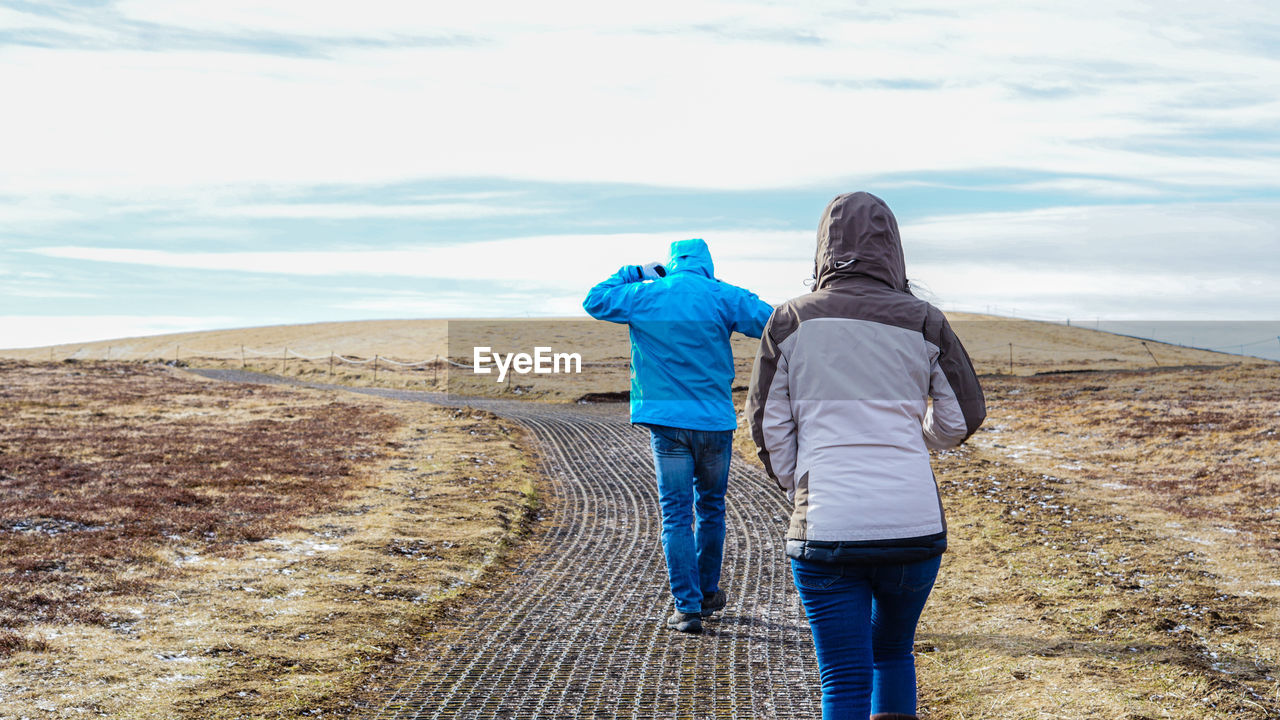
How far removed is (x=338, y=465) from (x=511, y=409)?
13.4 metres

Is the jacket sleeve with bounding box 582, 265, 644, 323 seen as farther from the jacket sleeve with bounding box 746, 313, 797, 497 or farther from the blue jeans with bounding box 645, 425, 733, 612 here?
the jacket sleeve with bounding box 746, 313, 797, 497

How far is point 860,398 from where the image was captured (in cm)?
303

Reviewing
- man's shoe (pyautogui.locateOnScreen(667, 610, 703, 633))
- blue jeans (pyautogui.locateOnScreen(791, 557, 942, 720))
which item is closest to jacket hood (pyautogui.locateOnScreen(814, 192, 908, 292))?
blue jeans (pyautogui.locateOnScreen(791, 557, 942, 720))

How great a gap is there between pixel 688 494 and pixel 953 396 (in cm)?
307

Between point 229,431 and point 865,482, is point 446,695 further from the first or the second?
point 229,431

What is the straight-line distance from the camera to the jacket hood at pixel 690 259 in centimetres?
602

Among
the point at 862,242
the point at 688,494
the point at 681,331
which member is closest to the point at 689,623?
the point at 688,494

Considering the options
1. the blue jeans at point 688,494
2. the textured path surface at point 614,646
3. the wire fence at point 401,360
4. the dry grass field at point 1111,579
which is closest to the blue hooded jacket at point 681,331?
the blue jeans at point 688,494

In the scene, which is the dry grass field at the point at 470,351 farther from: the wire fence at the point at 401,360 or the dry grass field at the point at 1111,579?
the dry grass field at the point at 1111,579

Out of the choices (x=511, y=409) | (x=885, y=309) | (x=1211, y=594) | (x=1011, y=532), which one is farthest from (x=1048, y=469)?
(x=511, y=409)

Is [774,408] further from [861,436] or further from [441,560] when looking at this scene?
[441,560]

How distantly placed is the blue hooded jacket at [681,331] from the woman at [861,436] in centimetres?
270

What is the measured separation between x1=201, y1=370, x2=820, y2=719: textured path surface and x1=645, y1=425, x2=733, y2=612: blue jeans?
40 cm

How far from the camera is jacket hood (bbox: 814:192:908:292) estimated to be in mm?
3129
